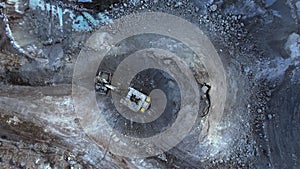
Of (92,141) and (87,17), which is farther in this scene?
(87,17)

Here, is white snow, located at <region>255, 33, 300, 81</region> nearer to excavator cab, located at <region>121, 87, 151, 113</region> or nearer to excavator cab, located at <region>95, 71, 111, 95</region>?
excavator cab, located at <region>121, 87, 151, 113</region>

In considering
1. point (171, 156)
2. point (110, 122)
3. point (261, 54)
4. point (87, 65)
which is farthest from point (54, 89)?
point (261, 54)

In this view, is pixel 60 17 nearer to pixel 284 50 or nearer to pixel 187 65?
pixel 187 65

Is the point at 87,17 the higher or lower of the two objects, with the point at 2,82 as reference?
higher

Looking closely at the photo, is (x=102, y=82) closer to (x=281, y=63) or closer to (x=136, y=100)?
(x=136, y=100)

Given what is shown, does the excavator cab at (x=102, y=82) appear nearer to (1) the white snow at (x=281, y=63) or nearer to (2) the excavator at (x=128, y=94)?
(2) the excavator at (x=128, y=94)

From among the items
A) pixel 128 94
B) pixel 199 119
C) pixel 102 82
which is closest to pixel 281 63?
pixel 199 119

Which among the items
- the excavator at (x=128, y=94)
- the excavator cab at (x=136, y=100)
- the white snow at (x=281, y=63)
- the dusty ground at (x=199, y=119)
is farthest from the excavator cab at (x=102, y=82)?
the white snow at (x=281, y=63)
